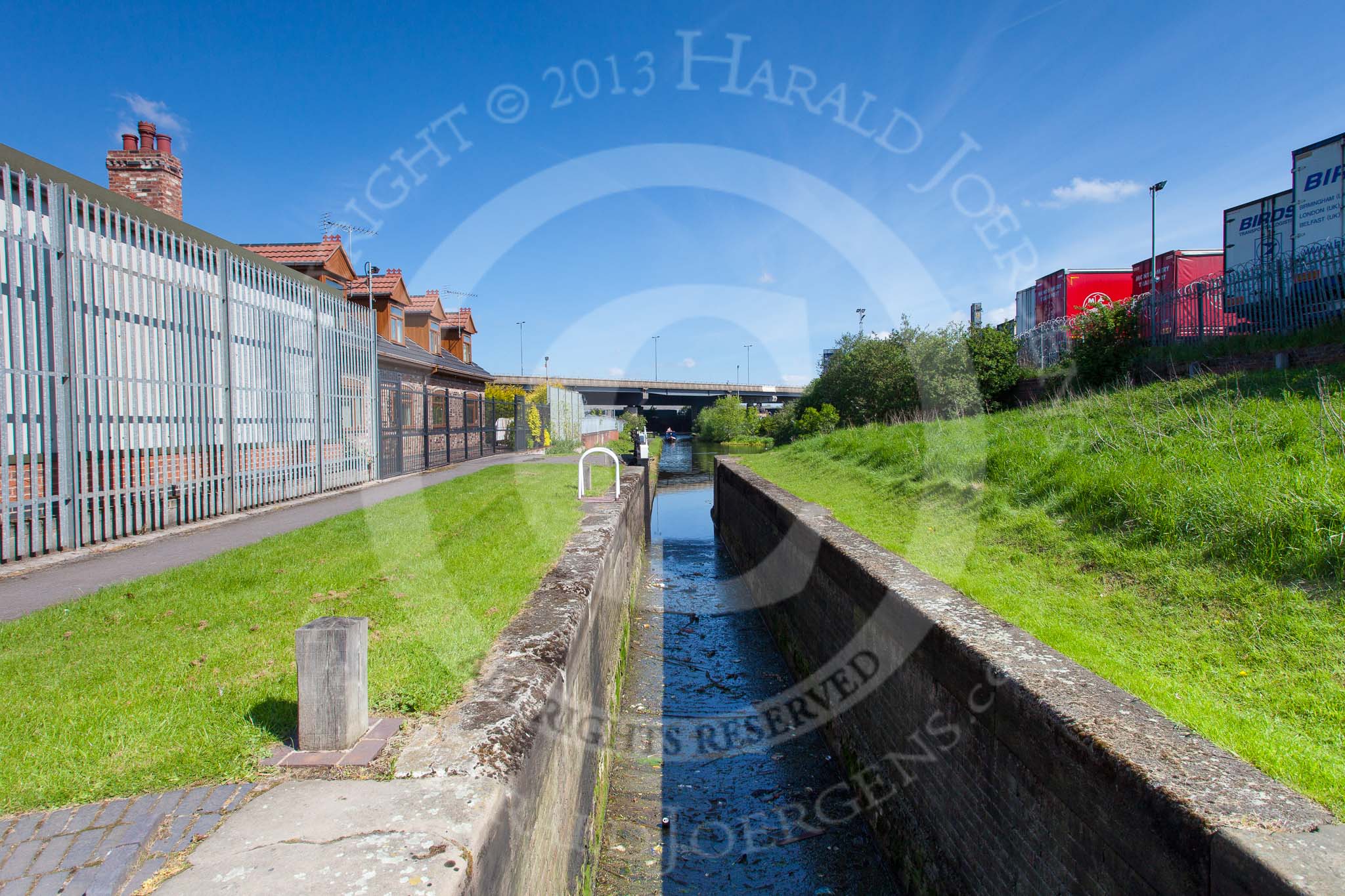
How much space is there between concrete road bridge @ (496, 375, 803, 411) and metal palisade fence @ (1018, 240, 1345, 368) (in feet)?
142

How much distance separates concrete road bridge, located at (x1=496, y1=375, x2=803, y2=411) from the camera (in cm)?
6222

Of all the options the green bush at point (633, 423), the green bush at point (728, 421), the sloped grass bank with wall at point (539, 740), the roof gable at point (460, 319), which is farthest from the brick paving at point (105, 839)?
the green bush at point (728, 421)

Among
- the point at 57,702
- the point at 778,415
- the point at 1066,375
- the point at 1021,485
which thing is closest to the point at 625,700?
the point at 1021,485

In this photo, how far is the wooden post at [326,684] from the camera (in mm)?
2521

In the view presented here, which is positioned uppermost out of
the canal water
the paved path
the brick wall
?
the paved path

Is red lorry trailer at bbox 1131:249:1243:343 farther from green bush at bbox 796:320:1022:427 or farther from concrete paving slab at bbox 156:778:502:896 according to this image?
concrete paving slab at bbox 156:778:502:896

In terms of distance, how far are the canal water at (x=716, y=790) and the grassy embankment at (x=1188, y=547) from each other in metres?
2.11

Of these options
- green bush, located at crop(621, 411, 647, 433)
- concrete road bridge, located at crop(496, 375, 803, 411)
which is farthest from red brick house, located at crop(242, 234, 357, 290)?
concrete road bridge, located at crop(496, 375, 803, 411)

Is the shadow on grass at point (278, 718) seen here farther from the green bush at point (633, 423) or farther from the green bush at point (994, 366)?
the green bush at point (633, 423)

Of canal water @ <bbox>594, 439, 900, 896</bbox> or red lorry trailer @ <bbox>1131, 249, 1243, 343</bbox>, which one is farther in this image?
red lorry trailer @ <bbox>1131, 249, 1243, 343</bbox>

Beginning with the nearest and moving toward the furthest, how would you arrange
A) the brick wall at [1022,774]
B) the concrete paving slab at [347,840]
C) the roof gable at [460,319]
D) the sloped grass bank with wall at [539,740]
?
the concrete paving slab at [347,840] < the brick wall at [1022,774] < the sloped grass bank with wall at [539,740] < the roof gable at [460,319]

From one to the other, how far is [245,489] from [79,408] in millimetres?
2919

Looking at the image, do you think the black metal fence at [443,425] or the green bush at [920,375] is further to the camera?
the green bush at [920,375]

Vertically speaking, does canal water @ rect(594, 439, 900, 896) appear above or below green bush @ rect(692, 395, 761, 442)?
below
